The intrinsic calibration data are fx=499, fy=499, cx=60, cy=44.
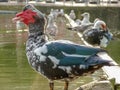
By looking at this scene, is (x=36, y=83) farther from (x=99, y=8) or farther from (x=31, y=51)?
(x=99, y=8)

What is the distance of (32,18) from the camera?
192 inches

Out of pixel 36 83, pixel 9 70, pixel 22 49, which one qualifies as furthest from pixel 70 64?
pixel 22 49

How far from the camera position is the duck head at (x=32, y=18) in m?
4.88

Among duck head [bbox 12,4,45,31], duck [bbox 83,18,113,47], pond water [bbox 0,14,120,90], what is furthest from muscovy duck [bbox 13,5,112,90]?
duck [bbox 83,18,113,47]

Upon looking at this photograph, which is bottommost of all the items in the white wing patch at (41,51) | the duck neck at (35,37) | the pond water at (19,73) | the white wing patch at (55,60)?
the pond water at (19,73)

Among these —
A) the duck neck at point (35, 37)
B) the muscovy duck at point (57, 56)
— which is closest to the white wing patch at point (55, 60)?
the muscovy duck at point (57, 56)

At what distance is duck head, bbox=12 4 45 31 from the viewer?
16.0ft

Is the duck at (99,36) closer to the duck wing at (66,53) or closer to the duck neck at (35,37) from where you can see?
the duck neck at (35,37)

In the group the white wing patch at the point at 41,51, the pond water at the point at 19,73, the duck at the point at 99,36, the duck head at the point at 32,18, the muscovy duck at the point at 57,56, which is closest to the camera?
the muscovy duck at the point at 57,56

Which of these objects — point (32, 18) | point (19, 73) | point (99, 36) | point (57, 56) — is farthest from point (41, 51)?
point (99, 36)

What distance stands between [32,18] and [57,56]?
0.46 meters

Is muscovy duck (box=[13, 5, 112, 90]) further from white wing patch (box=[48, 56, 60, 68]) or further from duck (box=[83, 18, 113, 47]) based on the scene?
duck (box=[83, 18, 113, 47])

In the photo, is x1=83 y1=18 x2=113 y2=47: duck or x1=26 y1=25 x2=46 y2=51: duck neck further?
x1=83 y1=18 x2=113 y2=47: duck

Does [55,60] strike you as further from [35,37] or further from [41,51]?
[35,37]
